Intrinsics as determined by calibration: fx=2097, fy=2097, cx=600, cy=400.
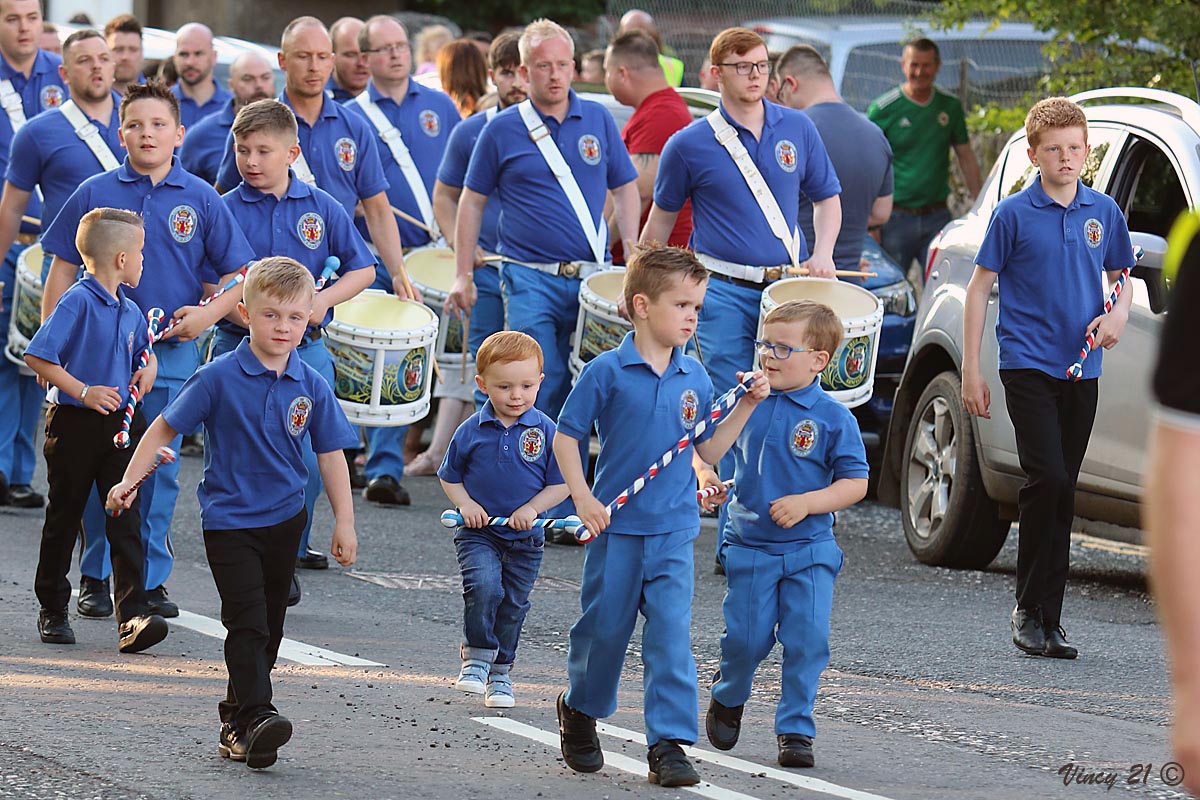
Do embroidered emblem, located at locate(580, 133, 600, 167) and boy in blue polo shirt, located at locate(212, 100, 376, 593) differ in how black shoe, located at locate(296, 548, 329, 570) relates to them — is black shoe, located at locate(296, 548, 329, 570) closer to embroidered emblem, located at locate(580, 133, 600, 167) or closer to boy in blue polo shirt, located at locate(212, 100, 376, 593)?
boy in blue polo shirt, located at locate(212, 100, 376, 593)

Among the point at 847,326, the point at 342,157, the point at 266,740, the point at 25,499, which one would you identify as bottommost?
the point at 25,499

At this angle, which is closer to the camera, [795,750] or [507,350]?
[795,750]

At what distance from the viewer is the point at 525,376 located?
6.18 m

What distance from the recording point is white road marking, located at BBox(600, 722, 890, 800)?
5160 millimetres

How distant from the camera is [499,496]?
6.18 metres

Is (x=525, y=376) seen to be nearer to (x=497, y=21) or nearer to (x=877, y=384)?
(x=877, y=384)

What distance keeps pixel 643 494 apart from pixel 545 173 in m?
4.39

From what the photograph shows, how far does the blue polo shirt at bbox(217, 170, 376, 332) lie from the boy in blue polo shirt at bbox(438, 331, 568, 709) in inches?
73.9

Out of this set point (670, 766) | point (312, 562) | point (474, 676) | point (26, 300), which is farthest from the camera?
point (26, 300)

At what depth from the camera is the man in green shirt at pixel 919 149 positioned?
13789mm

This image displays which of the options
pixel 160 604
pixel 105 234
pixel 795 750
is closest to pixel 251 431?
pixel 105 234

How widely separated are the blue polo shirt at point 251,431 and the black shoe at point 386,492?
4519 millimetres

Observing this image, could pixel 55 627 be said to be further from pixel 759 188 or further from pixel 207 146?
pixel 207 146

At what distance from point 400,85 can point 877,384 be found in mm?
3000
